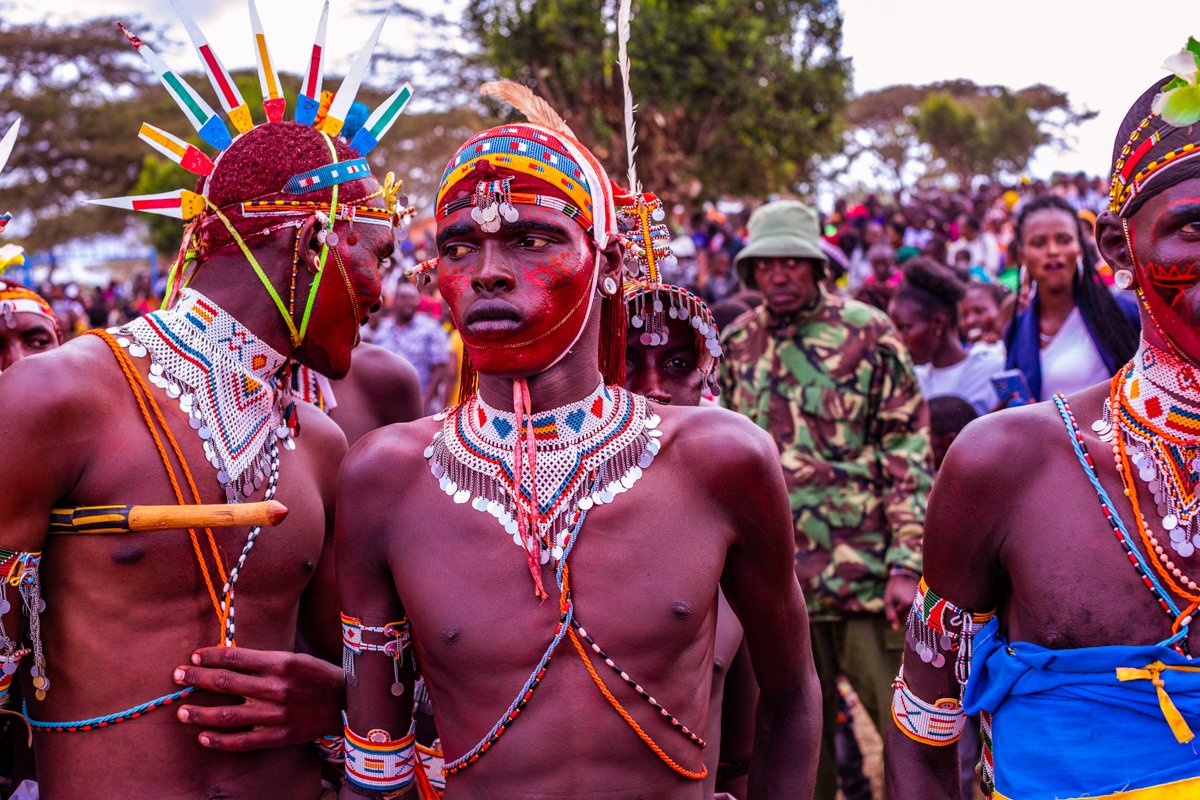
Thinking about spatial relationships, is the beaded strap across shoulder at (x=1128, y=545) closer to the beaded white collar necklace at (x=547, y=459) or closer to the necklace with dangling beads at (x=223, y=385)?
the beaded white collar necklace at (x=547, y=459)

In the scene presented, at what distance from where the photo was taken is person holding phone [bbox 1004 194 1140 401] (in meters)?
4.80

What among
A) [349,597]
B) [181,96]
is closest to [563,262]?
[349,597]

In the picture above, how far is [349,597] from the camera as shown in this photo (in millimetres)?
2322

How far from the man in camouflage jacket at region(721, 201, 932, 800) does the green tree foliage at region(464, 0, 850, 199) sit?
40.1ft

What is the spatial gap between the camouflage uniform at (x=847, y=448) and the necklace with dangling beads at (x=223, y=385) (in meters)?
2.47

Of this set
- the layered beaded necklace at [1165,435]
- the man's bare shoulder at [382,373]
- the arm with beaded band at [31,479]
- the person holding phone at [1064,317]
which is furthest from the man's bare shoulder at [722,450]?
the person holding phone at [1064,317]

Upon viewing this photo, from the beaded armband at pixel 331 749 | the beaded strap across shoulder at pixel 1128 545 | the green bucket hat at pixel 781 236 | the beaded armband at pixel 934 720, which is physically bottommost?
the beaded armband at pixel 331 749

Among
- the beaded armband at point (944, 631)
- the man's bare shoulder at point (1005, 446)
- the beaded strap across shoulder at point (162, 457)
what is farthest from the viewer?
the beaded strap across shoulder at point (162, 457)

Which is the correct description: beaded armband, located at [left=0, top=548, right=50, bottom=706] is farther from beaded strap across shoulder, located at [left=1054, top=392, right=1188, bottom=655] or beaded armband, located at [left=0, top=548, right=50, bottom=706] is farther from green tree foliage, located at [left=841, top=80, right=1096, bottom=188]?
green tree foliage, located at [left=841, top=80, right=1096, bottom=188]

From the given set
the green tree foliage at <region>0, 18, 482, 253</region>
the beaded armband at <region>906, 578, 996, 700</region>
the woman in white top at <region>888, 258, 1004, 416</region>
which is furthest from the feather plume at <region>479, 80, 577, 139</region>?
the green tree foliage at <region>0, 18, 482, 253</region>

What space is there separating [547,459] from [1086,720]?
126cm

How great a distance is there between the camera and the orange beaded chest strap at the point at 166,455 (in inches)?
105

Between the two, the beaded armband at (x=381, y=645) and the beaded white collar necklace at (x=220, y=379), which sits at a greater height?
the beaded white collar necklace at (x=220, y=379)

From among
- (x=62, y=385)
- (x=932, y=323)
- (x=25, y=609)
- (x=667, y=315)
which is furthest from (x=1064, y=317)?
(x=25, y=609)
